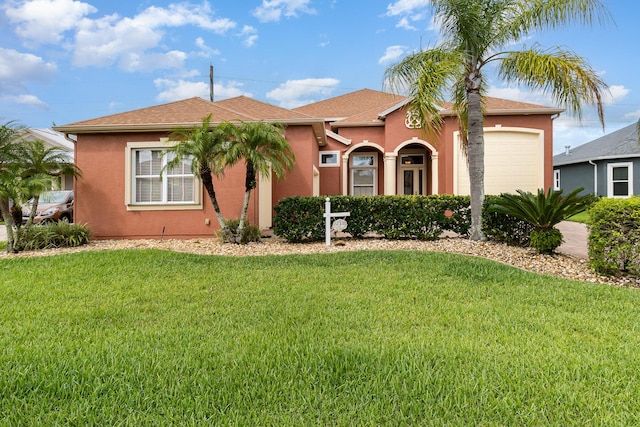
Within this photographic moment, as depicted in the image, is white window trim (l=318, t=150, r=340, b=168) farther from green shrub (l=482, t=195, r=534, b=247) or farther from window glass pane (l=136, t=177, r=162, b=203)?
green shrub (l=482, t=195, r=534, b=247)

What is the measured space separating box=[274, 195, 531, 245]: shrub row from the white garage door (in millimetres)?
5470

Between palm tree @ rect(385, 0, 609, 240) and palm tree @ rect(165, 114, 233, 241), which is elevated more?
palm tree @ rect(385, 0, 609, 240)

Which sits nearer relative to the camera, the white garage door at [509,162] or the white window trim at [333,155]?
the white garage door at [509,162]

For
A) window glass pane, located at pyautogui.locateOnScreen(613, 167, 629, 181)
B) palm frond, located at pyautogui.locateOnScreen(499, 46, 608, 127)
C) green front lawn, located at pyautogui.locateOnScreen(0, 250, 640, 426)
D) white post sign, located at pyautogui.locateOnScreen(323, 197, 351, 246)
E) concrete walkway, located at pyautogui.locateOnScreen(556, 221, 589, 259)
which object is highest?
palm frond, located at pyautogui.locateOnScreen(499, 46, 608, 127)

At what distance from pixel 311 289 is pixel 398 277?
57.8 inches

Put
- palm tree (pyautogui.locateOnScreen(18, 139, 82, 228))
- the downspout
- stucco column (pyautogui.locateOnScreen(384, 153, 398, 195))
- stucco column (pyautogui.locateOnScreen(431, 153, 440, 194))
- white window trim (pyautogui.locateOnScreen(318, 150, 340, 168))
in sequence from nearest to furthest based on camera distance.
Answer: palm tree (pyautogui.locateOnScreen(18, 139, 82, 228))
stucco column (pyautogui.locateOnScreen(431, 153, 440, 194))
stucco column (pyautogui.locateOnScreen(384, 153, 398, 195))
white window trim (pyautogui.locateOnScreen(318, 150, 340, 168))
the downspout

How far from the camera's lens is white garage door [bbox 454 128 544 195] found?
537 inches

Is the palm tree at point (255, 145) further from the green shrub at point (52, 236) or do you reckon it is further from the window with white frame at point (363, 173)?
the window with white frame at point (363, 173)

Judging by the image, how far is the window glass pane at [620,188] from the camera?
19219mm

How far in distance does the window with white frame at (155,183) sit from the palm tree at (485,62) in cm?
642

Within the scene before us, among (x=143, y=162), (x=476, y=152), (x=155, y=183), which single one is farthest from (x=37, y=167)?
(x=476, y=152)

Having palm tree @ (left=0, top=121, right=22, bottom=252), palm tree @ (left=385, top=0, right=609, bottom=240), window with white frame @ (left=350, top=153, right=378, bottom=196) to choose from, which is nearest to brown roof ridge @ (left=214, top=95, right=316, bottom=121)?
palm tree @ (left=385, top=0, right=609, bottom=240)

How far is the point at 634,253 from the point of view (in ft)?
17.8

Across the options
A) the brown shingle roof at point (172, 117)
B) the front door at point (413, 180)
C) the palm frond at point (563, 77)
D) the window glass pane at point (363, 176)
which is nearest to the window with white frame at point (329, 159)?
the window glass pane at point (363, 176)
